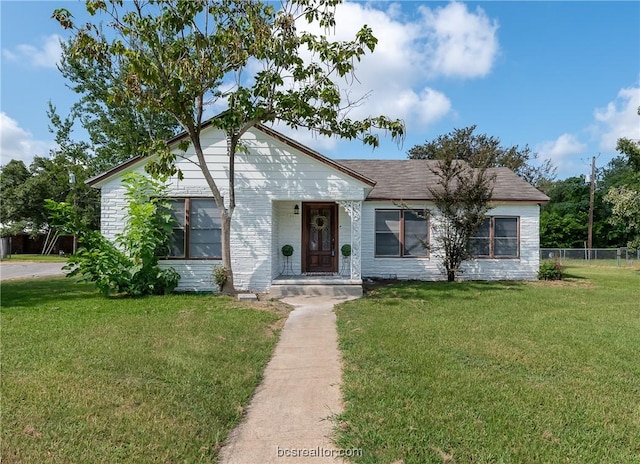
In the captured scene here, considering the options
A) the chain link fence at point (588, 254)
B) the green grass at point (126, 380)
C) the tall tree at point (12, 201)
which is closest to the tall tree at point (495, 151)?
the chain link fence at point (588, 254)

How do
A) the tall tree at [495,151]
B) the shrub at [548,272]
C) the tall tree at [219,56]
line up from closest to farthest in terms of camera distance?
1. the tall tree at [219,56]
2. the shrub at [548,272]
3. the tall tree at [495,151]

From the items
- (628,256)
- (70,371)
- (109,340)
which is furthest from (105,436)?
(628,256)

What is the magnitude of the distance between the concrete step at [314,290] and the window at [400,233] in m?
3.44

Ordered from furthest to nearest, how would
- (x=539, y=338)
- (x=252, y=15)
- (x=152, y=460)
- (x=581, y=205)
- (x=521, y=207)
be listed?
(x=581, y=205) < (x=521, y=207) < (x=252, y=15) < (x=539, y=338) < (x=152, y=460)

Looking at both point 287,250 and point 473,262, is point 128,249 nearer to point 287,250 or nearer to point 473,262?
point 287,250

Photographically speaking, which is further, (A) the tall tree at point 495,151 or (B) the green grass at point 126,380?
(A) the tall tree at point 495,151

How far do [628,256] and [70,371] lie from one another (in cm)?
2967

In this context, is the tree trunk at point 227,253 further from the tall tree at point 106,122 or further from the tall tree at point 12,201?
the tall tree at point 12,201

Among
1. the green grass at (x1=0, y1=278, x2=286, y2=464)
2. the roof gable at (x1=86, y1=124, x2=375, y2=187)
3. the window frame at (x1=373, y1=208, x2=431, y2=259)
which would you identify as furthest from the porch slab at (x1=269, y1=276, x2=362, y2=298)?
the window frame at (x1=373, y1=208, x2=431, y2=259)

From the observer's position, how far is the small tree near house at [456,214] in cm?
1223

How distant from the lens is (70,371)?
14.1ft

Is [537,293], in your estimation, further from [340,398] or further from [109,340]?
[109,340]

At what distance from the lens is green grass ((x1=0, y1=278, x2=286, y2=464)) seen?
2920 millimetres

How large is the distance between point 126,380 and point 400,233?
10625mm
